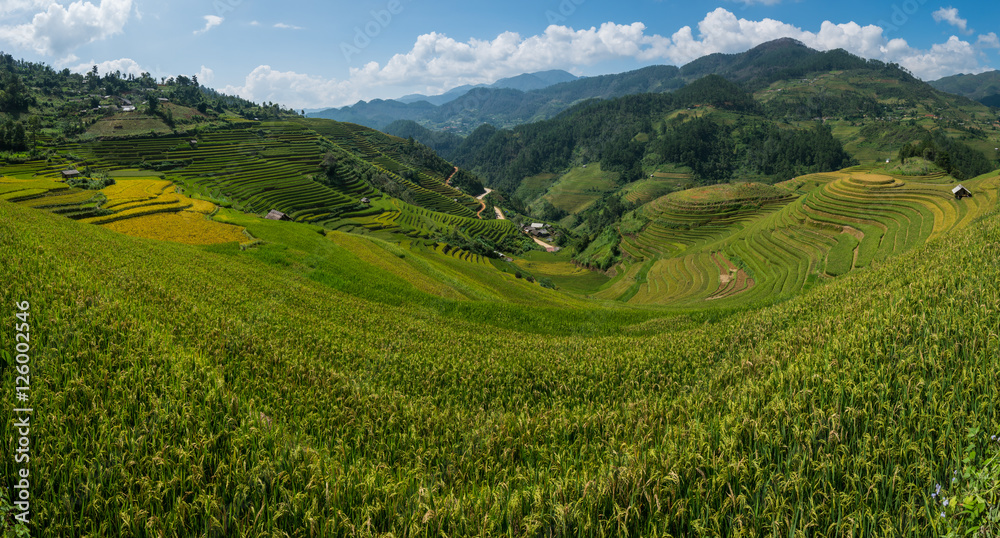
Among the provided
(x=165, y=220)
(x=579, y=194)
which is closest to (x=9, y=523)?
(x=165, y=220)

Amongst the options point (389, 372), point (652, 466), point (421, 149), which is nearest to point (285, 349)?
point (389, 372)

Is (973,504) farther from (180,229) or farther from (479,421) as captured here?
(180,229)

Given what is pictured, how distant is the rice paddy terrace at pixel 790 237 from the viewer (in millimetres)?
33062

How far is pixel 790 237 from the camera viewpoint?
4638 centimetres

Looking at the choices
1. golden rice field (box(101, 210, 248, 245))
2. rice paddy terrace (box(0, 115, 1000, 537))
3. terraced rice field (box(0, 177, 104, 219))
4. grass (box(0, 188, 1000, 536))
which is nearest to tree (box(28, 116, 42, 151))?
terraced rice field (box(0, 177, 104, 219))

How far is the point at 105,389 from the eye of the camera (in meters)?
5.45

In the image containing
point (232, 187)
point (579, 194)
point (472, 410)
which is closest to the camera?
point (472, 410)

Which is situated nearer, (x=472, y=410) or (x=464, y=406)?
(x=472, y=410)

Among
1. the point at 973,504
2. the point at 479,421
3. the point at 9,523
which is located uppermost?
the point at 973,504

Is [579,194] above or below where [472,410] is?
above

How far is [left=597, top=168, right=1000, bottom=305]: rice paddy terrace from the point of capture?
3306 cm

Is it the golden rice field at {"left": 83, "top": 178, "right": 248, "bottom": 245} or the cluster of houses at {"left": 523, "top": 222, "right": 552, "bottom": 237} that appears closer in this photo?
the golden rice field at {"left": 83, "top": 178, "right": 248, "bottom": 245}

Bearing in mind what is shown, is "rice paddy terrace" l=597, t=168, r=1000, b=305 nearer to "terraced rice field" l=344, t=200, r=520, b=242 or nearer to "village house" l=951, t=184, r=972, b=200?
"village house" l=951, t=184, r=972, b=200

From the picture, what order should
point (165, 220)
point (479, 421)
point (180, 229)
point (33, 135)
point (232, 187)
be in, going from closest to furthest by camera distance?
point (479, 421) → point (180, 229) → point (165, 220) → point (33, 135) → point (232, 187)
